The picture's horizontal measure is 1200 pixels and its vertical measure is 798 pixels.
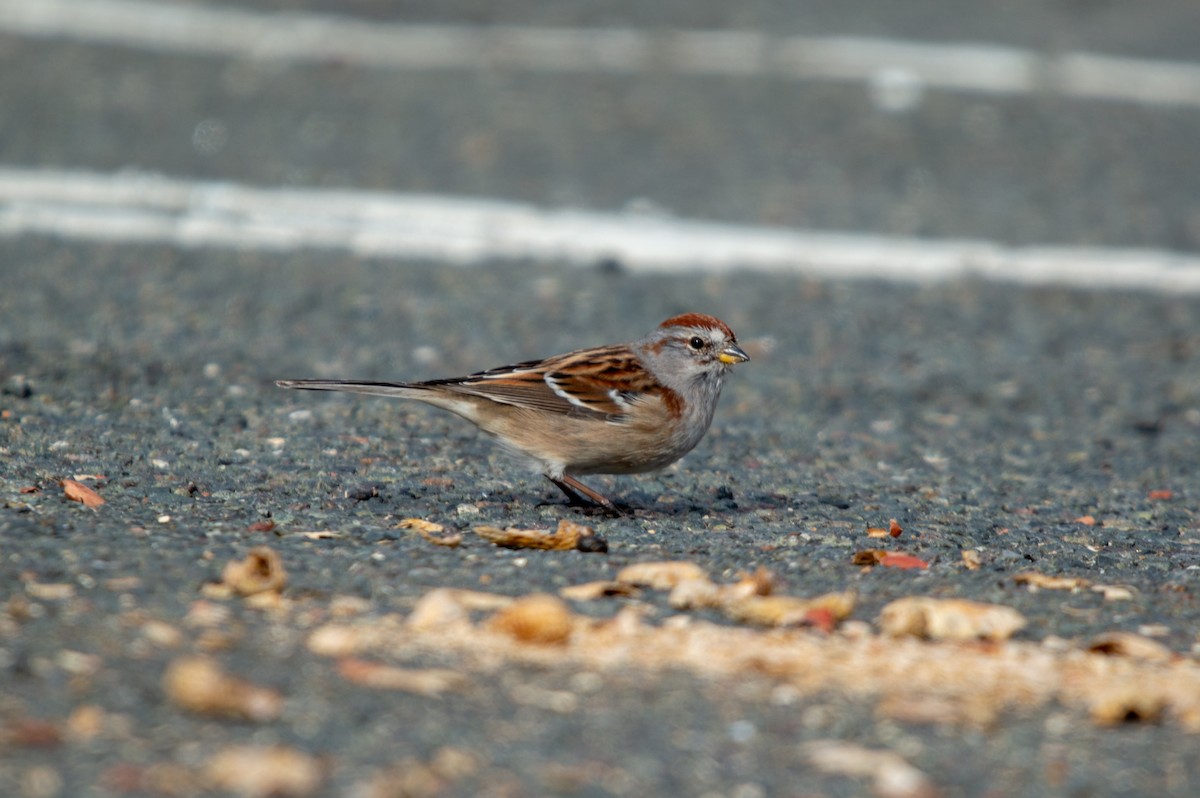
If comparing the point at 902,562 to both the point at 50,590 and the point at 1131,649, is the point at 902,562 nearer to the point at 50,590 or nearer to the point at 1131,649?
the point at 1131,649

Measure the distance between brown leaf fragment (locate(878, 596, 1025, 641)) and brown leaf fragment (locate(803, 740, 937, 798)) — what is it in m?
0.71

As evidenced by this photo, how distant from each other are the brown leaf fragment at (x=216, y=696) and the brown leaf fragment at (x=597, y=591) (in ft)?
3.56

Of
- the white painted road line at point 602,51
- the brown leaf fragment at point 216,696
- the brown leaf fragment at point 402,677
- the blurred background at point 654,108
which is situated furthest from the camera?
the white painted road line at point 602,51

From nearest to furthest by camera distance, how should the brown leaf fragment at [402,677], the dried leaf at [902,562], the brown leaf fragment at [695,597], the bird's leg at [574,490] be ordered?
the brown leaf fragment at [402,677] < the brown leaf fragment at [695,597] < the dried leaf at [902,562] < the bird's leg at [574,490]

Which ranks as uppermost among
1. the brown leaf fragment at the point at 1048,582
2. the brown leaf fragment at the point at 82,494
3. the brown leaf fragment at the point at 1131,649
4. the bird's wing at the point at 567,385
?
the bird's wing at the point at 567,385

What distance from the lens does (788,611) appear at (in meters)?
3.89

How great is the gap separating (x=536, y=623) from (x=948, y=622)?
1.05 meters

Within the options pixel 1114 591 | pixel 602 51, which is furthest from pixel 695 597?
pixel 602 51

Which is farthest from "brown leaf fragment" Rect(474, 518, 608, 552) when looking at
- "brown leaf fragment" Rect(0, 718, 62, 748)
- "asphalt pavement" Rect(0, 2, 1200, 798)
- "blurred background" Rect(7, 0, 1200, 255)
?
"blurred background" Rect(7, 0, 1200, 255)

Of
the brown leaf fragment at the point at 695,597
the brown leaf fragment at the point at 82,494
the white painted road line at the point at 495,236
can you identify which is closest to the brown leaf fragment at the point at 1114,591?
the brown leaf fragment at the point at 695,597

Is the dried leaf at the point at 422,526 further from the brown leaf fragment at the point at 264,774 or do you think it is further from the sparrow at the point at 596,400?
the brown leaf fragment at the point at 264,774

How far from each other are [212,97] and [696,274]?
13.4ft

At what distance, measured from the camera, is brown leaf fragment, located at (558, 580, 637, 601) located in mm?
4031

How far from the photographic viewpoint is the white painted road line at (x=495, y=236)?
8.26m
